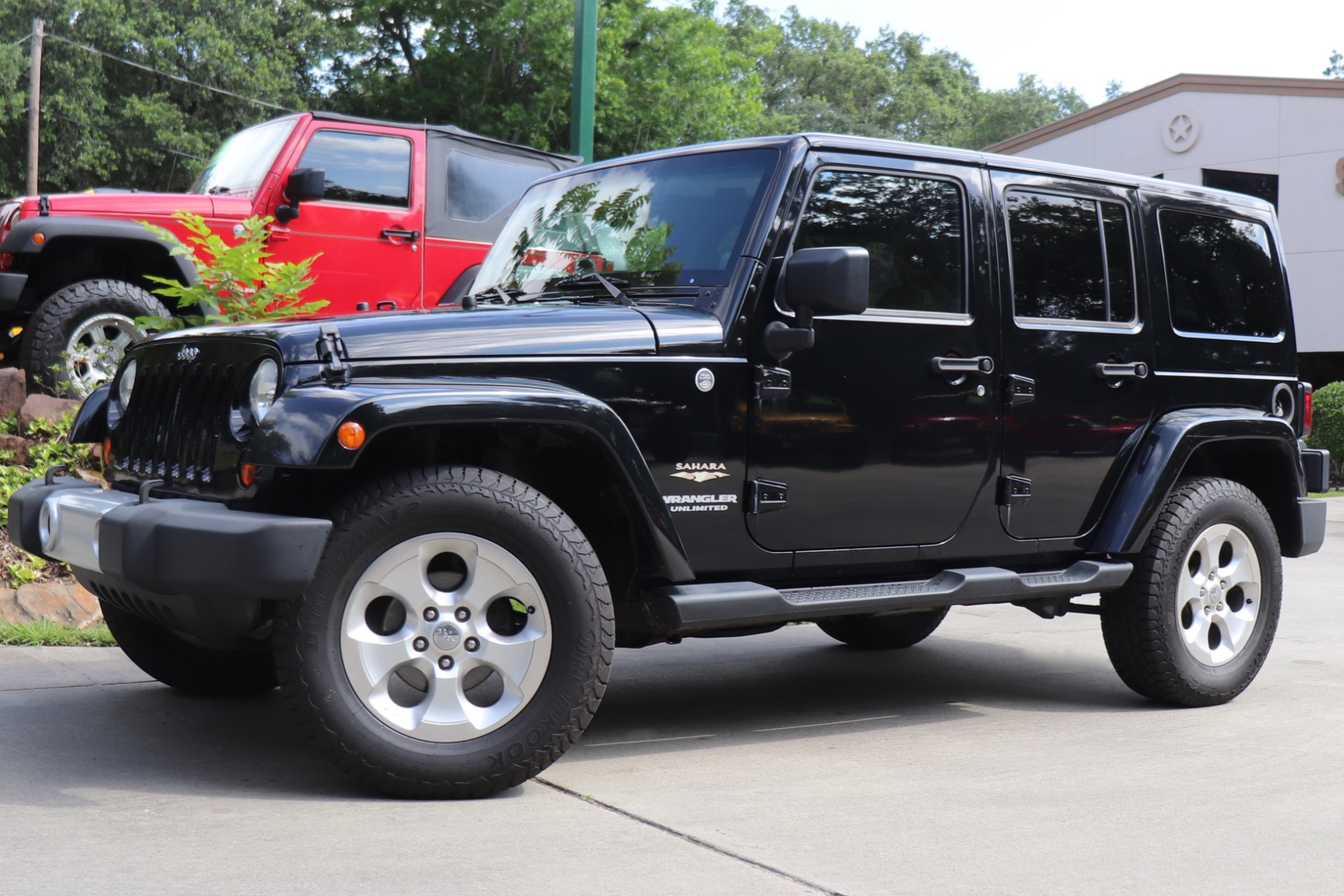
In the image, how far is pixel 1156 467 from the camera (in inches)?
211

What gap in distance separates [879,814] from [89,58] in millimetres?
33244

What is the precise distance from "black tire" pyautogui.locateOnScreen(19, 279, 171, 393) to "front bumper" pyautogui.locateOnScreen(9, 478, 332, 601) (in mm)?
4099

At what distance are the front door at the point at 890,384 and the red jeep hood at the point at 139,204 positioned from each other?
4893mm

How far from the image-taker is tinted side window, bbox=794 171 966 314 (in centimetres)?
474

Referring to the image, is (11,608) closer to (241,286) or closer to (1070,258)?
(241,286)

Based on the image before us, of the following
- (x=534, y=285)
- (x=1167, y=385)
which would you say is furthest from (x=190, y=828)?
(x=1167, y=385)

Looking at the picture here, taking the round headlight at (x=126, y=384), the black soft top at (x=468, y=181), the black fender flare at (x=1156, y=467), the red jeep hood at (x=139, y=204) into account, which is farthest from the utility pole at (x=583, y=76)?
the black fender flare at (x=1156, y=467)

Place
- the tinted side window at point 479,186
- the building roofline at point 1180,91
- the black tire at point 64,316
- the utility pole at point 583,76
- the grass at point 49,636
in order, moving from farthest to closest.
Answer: the building roofline at point 1180,91 → the utility pole at point 583,76 → the tinted side window at point 479,186 → the black tire at point 64,316 → the grass at point 49,636

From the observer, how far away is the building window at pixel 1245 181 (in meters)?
22.0

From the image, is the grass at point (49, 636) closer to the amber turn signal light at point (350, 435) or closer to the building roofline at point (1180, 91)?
the amber turn signal light at point (350, 435)

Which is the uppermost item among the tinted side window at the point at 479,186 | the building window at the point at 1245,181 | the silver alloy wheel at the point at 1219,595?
the building window at the point at 1245,181

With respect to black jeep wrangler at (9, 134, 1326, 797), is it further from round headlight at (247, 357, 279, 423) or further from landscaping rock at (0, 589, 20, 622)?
landscaping rock at (0, 589, 20, 622)

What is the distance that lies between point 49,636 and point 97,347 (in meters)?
2.16

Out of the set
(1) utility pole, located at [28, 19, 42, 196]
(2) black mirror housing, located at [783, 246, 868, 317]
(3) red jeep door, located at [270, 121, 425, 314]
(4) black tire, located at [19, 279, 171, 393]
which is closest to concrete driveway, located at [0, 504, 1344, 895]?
(2) black mirror housing, located at [783, 246, 868, 317]
